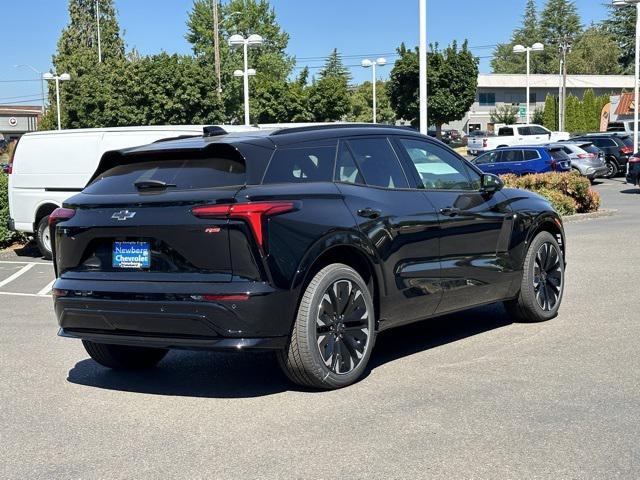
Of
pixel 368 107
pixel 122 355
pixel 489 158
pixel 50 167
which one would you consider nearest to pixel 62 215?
pixel 122 355

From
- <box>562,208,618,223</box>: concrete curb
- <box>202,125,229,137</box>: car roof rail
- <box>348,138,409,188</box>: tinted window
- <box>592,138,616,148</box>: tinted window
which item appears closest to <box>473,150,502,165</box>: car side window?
<box>592,138,616,148</box>: tinted window

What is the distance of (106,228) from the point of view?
5.99m

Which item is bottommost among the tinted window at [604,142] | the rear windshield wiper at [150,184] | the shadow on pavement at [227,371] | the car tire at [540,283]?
the shadow on pavement at [227,371]

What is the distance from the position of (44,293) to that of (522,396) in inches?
301

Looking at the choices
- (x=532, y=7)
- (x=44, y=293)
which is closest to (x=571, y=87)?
(x=532, y=7)

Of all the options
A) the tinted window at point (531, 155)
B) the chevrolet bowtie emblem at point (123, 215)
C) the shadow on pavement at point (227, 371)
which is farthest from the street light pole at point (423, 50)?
the tinted window at point (531, 155)

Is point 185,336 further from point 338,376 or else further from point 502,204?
point 502,204

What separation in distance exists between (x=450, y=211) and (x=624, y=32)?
127m

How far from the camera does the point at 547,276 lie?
8.45 metres

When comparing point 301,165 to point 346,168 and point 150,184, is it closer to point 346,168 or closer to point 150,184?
point 346,168

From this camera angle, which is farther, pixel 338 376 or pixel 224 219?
pixel 338 376

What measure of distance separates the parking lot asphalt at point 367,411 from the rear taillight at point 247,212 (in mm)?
1133

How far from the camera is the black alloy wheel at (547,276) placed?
8.32 m

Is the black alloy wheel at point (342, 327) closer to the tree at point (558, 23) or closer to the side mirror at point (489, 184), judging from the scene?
the side mirror at point (489, 184)
